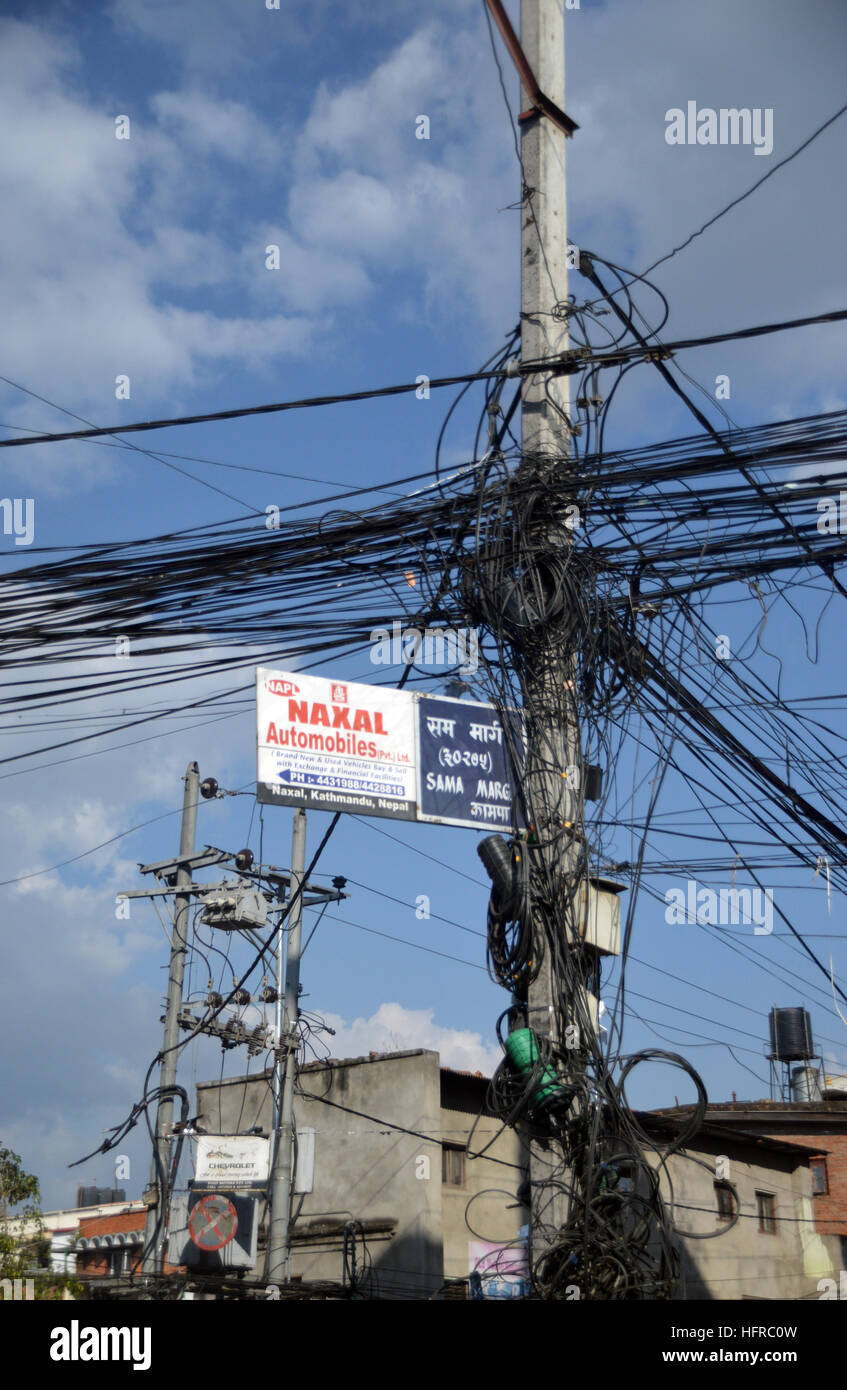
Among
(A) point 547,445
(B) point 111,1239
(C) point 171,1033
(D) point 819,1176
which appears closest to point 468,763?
(A) point 547,445

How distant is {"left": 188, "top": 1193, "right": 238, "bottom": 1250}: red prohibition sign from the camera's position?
2039 centimetres

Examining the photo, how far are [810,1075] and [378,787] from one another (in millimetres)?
A: 31445

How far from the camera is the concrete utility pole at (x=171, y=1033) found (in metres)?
17.7

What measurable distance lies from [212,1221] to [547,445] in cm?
1558

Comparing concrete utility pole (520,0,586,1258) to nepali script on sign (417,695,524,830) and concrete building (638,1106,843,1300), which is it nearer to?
nepali script on sign (417,695,524,830)

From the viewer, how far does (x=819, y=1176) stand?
30891 mm

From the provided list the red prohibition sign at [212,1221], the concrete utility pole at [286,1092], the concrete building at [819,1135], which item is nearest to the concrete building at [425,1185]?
the red prohibition sign at [212,1221]

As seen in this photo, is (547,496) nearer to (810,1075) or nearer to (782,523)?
(782,523)

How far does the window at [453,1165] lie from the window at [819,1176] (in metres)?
10.7

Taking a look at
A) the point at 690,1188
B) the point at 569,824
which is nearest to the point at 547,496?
the point at 569,824

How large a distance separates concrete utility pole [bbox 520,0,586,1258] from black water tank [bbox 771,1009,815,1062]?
31765 mm

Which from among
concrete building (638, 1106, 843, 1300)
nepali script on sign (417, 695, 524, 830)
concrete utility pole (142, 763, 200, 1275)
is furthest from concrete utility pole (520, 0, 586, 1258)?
concrete building (638, 1106, 843, 1300)

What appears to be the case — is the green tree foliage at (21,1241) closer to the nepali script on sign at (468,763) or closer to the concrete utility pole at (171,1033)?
the concrete utility pole at (171,1033)
